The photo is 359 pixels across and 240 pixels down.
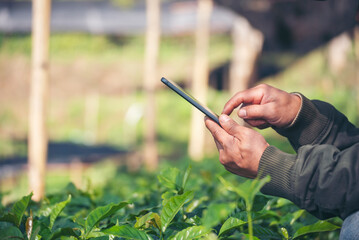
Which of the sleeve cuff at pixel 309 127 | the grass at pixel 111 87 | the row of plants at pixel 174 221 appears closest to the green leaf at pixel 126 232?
the row of plants at pixel 174 221

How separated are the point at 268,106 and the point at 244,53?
11188 millimetres

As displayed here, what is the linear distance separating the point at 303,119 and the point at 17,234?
102 centimetres

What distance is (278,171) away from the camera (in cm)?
141

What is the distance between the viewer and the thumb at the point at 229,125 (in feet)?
4.92

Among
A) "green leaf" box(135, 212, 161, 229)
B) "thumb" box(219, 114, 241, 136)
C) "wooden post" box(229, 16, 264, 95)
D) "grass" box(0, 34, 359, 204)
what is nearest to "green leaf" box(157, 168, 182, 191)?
"green leaf" box(135, 212, 161, 229)

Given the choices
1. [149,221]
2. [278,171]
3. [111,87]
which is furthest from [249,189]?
[111,87]

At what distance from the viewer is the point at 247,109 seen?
1.63 m

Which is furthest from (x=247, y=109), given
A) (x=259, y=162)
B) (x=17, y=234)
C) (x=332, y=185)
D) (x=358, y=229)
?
(x=17, y=234)

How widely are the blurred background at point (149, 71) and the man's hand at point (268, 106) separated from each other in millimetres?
3243

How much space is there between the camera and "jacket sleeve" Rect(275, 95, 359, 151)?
1675 millimetres

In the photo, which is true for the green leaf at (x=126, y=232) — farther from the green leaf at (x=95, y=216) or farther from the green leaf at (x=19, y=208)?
the green leaf at (x=19, y=208)

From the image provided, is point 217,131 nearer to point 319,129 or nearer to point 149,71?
point 319,129

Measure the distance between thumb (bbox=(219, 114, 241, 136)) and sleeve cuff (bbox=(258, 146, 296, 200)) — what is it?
121 mm

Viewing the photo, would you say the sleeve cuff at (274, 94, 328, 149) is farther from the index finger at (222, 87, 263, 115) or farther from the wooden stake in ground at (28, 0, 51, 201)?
the wooden stake in ground at (28, 0, 51, 201)
